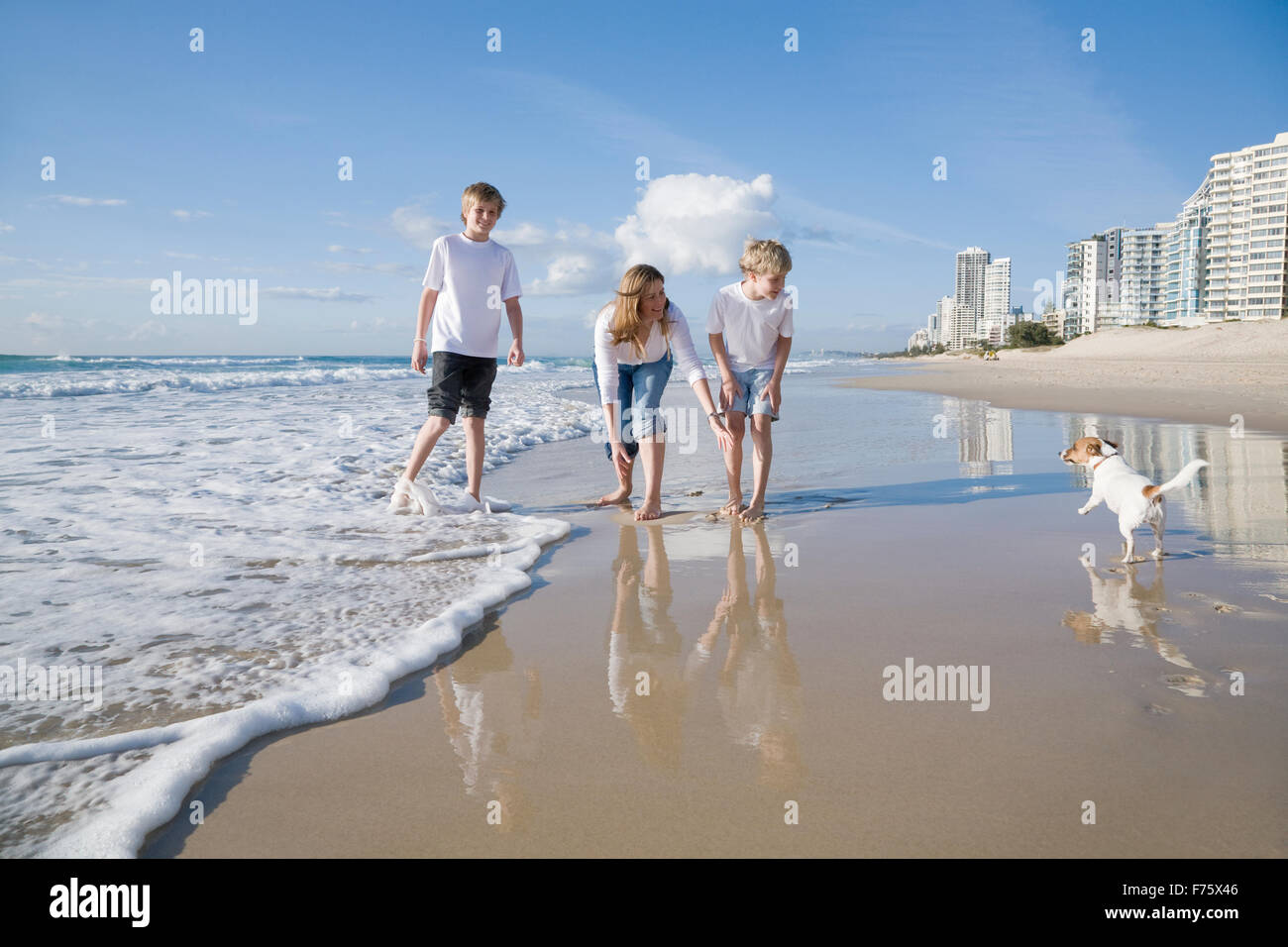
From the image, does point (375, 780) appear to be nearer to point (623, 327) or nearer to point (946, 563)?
point (946, 563)

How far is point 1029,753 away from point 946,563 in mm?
1959

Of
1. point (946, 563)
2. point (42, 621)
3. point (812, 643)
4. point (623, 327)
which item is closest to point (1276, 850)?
point (812, 643)

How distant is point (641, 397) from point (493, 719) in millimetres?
3545

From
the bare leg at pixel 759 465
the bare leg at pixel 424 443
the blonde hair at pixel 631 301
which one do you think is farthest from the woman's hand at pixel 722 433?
the bare leg at pixel 424 443

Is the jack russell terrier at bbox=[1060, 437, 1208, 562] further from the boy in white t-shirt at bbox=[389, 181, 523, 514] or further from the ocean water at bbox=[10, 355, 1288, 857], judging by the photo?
the boy in white t-shirt at bbox=[389, 181, 523, 514]

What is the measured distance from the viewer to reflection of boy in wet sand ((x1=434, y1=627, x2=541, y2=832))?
1861mm

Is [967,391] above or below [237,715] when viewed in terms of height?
above

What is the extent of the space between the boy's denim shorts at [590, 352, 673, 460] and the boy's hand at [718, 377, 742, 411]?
16.4 inches

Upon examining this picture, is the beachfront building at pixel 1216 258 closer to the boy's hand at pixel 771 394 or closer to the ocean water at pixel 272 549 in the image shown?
the ocean water at pixel 272 549

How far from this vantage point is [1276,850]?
5.11ft

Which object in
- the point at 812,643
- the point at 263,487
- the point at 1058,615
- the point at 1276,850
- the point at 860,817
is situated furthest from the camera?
the point at 263,487

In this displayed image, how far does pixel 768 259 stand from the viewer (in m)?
5.08

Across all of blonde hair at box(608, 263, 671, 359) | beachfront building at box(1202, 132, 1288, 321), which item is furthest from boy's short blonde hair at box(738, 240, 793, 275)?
beachfront building at box(1202, 132, 1288, 321)
